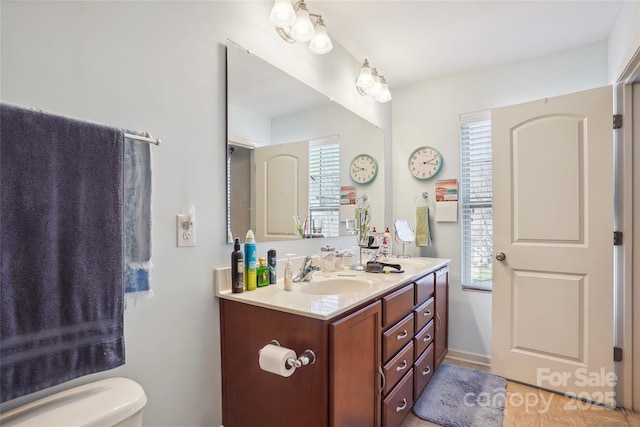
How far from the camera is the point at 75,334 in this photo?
2.61 ft

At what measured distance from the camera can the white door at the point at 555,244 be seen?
77.2 inches

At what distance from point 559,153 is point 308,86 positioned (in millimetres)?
1742

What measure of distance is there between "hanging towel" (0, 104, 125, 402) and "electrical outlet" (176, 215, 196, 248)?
0.30m

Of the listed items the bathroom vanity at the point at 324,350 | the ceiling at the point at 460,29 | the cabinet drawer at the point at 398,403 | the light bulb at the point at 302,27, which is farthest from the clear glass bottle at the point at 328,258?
the ceiling at the point at 460,29

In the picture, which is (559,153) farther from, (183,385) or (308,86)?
(183,385)

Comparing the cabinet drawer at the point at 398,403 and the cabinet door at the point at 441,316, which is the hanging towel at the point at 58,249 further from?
the cabinet door at the point at 441,316

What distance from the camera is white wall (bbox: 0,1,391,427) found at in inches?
34.5

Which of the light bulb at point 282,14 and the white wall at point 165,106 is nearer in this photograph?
the white wall at point 165,106

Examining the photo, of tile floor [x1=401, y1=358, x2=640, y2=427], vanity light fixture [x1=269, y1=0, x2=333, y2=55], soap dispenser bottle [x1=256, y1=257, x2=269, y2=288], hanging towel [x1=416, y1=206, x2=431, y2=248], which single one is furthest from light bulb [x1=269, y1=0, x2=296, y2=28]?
tile floor [x1=401, y1=358, x2=640, y2=427]

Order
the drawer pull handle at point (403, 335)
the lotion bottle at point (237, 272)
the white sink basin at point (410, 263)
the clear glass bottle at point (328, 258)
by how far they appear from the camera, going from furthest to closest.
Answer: the white sink basin at point (410, 263)
the clear glass bottle at point (328, 258)
the drawer pull handle at point (403, 335)
the lotion bottle at point (237, 272)

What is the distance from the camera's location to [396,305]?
1532 mm

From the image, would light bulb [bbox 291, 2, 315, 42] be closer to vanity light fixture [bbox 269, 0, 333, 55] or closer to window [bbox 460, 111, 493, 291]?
vanity light fixture [bbox 269, 0, 333, 55]

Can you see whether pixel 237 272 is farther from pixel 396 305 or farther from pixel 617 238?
pixel 617 238

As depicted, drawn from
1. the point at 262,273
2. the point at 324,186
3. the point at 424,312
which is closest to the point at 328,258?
the point at 324,186
